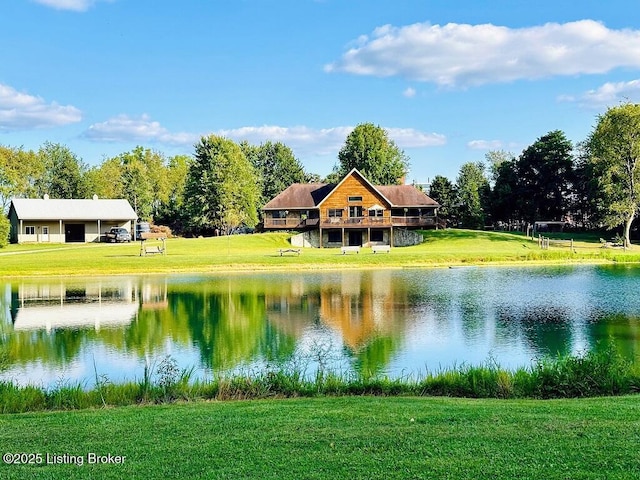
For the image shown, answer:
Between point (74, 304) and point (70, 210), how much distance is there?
38.3m

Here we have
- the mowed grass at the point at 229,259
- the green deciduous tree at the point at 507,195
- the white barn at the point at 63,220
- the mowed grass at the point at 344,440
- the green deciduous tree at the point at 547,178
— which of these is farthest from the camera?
the green deciduous tree at the point at 507,195

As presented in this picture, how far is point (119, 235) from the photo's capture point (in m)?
58.8

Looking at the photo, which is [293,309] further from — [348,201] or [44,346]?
[348,201]

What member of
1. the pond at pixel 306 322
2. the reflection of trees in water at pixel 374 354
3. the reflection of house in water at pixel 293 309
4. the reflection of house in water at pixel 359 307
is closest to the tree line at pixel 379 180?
the pond at pixel 306 322

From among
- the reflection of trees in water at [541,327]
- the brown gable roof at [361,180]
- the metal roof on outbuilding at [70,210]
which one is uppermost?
the brown gable roof at [361,180]

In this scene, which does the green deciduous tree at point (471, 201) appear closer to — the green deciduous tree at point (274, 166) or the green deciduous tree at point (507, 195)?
the green deciduous tree at point (507, 195)

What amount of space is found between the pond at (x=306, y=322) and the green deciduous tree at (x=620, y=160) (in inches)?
860

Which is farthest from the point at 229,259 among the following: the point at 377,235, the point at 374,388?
the point at 374,388

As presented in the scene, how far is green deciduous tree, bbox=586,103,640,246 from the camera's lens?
53781 mm

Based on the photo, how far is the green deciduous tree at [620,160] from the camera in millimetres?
53781

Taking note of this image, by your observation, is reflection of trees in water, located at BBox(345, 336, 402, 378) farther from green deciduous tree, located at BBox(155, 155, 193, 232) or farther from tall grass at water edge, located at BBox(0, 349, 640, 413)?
green deciduous tree, located at BBox(155, 155, 193, 232)

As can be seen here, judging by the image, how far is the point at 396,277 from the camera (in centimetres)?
3469

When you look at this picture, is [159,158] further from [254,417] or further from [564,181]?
[254,417]

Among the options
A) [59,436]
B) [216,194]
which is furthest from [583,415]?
[216,194]
